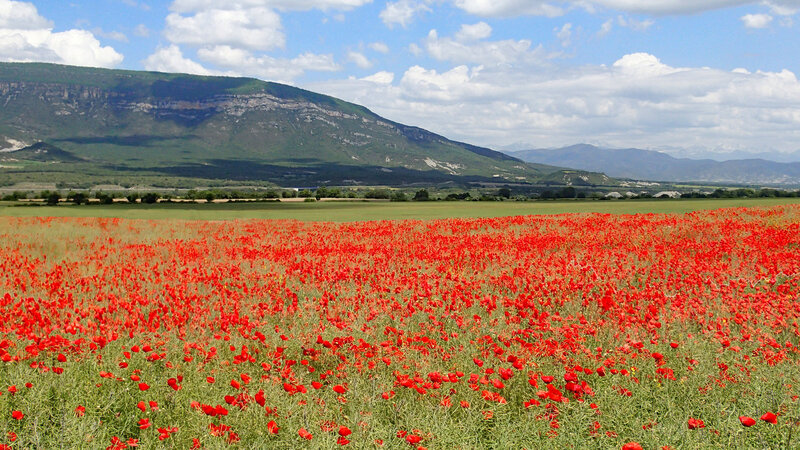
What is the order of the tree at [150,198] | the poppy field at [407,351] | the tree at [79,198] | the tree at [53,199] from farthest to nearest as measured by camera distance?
the tree at [150,198] < the tree at [79,198] < the tree at [53,199] < the poppy field at [407,351]

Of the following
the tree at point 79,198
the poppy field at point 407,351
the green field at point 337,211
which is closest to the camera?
the poppy field at point 407,351

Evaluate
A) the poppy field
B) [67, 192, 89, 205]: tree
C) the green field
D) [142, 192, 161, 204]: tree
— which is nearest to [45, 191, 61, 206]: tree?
[67, 192, 89, 205]: tree

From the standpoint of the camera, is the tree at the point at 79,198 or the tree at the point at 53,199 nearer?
the tree at the point at 53,199

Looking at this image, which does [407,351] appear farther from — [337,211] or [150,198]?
[150,198]

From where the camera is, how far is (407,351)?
25.9 feet

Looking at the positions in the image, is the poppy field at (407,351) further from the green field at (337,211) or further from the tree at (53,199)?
the tree at (53,199)

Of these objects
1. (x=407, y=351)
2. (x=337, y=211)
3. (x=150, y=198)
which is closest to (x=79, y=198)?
(x=150, y=198)

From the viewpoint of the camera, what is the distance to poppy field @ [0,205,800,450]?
5.61 meters

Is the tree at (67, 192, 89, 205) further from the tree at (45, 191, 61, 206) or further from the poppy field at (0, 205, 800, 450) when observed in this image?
the poppy field at (0, 205, 800, 450)

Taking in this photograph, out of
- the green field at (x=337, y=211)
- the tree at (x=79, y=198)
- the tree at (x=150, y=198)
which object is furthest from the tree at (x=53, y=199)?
the tree at (x=150, y=198)

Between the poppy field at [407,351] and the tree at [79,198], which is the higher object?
the tree at [79,198]

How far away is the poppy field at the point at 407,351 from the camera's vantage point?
18.4ft

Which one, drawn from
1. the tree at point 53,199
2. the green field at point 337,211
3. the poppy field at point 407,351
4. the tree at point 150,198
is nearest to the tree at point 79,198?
the tree at point 53,199

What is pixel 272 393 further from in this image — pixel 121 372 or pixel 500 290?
pixel 500 290
